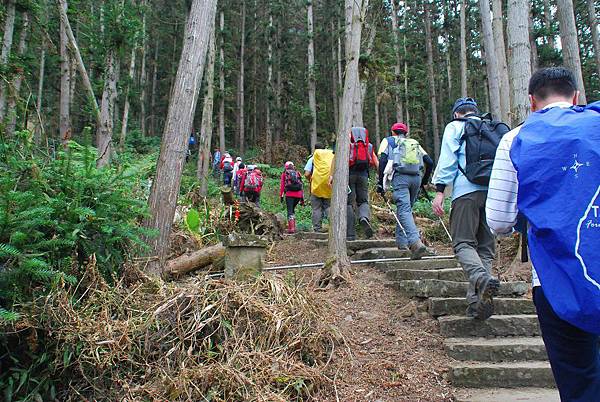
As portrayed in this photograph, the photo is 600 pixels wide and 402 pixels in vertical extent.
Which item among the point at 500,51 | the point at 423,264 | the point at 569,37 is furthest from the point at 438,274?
the point at 500,51

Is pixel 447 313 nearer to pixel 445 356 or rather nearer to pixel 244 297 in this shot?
pixel 445 356

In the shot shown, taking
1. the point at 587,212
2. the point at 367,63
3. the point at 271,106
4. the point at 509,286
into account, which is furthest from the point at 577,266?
the point at 271,106

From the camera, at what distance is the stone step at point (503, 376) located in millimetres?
3863

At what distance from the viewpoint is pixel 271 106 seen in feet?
101

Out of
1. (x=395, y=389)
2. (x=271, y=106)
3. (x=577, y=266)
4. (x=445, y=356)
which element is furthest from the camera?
(x=271, y=106)

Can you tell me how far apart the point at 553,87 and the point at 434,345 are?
9.45 ft

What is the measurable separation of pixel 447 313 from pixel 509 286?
91cm

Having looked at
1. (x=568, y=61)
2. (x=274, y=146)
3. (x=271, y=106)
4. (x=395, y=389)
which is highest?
(x=271, y=106)

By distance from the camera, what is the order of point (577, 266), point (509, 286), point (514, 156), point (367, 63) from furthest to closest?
point (367, 63) → point (509, 286) → point (514, 156) → point (577, 266)

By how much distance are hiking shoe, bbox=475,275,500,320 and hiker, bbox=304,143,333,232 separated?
4939 mm

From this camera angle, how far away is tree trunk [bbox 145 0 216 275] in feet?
18.6

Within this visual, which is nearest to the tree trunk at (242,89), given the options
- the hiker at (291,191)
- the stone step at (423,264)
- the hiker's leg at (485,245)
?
the hiker at (291,191)

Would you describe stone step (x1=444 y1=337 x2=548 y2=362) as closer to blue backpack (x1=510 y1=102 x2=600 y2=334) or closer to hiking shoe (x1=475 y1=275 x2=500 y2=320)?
hiking shoe (x1=475 y1=275 x2=500 y2=320)

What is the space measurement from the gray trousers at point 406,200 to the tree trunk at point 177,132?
3.21 metres
